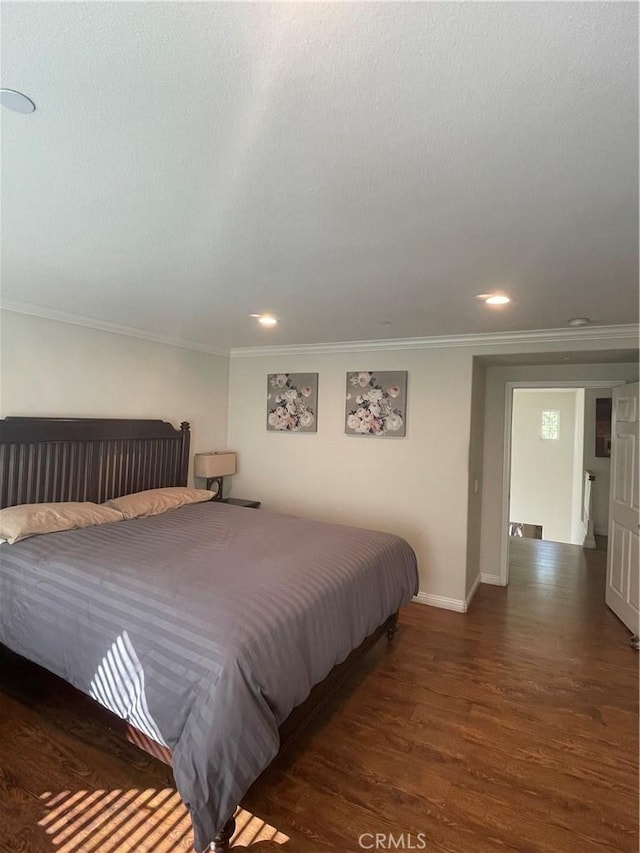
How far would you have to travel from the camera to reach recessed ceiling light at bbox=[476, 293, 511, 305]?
2528mm

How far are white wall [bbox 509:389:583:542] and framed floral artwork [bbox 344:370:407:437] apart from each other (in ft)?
12.5

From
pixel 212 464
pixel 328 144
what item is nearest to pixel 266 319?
pixel 212 464

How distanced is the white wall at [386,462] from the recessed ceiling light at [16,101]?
3333 mm

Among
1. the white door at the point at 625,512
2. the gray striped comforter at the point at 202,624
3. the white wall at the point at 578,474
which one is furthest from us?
the white wall at the point at 578,474

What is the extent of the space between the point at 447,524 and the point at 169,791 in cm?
278

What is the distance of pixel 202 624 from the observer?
1.75 meters

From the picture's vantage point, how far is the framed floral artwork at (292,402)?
4492 millimetres

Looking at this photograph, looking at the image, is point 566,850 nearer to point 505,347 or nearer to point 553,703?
point 553,703

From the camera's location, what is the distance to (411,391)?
4012 mm

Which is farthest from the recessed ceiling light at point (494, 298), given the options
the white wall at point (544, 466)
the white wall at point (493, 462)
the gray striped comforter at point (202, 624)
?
the white wall at point (544, 466)

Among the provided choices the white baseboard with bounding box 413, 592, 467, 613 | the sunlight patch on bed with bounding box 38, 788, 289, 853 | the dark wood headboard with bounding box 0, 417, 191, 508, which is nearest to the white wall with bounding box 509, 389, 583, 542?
the white baseboard with bounding box 413, 592, 467, 613

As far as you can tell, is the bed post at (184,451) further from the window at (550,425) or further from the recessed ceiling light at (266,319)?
the window at (550,425)

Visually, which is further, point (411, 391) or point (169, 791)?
point (411, 391)

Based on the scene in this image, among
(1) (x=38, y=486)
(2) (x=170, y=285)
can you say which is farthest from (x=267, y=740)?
(1) (x=38, y=486)
